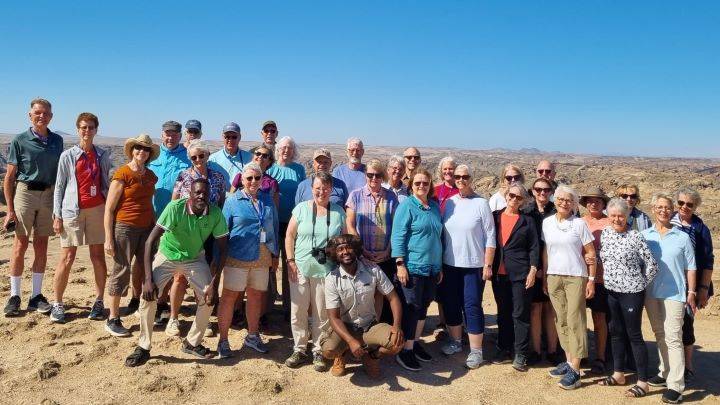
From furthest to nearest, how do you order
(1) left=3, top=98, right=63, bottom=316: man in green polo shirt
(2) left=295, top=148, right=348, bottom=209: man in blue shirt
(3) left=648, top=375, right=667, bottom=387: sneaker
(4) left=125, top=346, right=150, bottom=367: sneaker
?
(1) left=3, top=98, right=63, bottom=316: man in green polo shirt < (2) left=295, top=148, right=348, bottom=209: man in blue shirt < (4) left=125, top=346, right=150, bottom=367: sneaker < (3) left=648, top=375, right=667, bottom=387: sneaker

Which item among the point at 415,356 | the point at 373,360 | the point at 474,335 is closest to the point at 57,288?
the point at 373,360

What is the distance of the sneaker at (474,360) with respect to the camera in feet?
17.1

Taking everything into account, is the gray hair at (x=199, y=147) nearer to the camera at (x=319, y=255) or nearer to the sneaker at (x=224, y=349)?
the camera at (x=319, y=255)

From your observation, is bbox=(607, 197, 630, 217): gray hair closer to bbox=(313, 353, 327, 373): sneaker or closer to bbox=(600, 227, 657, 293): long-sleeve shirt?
bbox=(600, 227, 657, 293): long-sleeve shirt

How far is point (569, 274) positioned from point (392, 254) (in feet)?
5.84

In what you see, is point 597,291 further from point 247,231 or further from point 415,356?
point 247,231

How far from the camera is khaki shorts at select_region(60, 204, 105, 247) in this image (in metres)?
5.67

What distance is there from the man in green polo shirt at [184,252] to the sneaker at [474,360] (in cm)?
286

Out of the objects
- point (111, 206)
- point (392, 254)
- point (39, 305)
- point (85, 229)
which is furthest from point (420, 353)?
point (39, 305)

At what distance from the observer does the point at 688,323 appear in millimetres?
4758

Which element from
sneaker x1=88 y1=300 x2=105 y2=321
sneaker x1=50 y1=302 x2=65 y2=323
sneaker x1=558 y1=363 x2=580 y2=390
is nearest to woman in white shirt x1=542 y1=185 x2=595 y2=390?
sneaker x1=558 y1=363 x2=580 y2=390

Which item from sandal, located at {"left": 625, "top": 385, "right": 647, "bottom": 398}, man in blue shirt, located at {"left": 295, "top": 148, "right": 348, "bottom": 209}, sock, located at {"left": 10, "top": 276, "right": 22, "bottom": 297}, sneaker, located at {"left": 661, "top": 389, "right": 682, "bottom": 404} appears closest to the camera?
sneaker, located at {"left": 661, "top": 389, "right": 682, "bottom": 404}

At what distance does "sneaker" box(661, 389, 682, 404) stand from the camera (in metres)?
3.50

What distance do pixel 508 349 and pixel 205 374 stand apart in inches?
132
